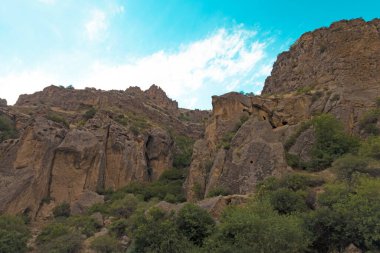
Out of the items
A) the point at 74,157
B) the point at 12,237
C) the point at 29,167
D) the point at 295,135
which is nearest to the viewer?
the point at 12,237

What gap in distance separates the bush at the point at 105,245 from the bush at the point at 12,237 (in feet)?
18.5

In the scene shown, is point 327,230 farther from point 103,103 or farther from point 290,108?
point 103,103

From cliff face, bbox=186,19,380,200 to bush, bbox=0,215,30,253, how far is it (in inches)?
618

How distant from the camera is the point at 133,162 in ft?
182

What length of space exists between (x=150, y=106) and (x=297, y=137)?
163 ft

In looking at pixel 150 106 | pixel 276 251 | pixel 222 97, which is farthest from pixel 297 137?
pixel 150 106

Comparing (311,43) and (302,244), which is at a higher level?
(311,43)

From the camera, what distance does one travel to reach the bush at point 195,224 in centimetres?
2606

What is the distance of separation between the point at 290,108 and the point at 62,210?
1073 inches

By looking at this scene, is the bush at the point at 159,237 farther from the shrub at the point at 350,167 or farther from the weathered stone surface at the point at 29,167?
the weathered stone surface at the point at 29,167

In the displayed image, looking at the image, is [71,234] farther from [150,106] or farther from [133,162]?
[150,106]

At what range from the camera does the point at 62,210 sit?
44906mm

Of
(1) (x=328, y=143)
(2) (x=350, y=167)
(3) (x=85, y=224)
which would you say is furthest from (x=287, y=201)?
(3) (x=85, y=224)

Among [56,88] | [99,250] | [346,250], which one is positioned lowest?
[99,250]
